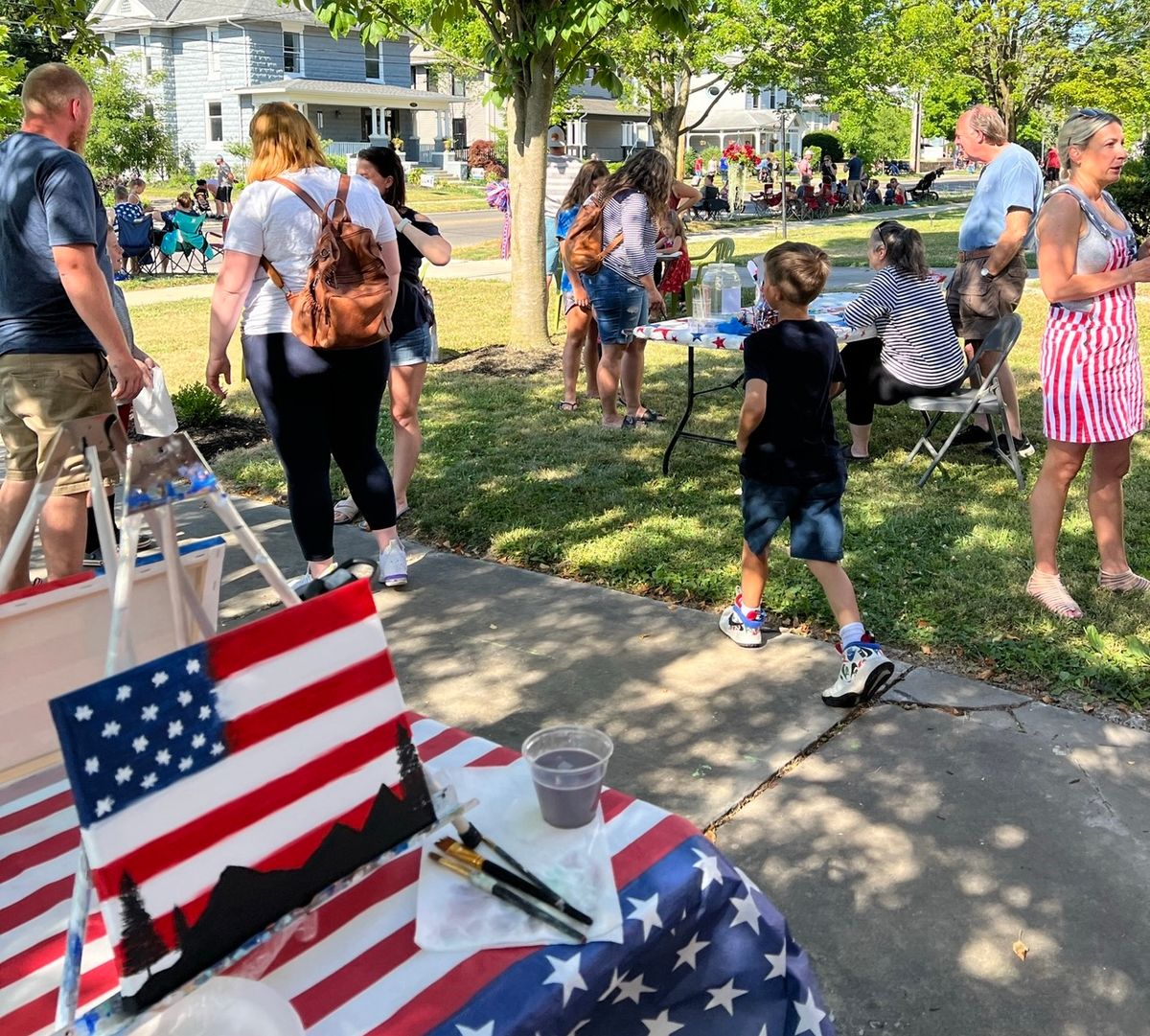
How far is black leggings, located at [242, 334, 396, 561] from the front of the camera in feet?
14.1

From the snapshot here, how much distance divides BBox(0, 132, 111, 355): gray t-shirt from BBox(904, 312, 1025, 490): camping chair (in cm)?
428

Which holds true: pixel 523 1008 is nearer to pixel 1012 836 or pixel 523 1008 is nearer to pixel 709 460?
pixel 1012 836

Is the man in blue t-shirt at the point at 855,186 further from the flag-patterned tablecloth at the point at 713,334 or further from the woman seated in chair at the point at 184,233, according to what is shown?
the flag-patterned tablecloth at the point at 713,334

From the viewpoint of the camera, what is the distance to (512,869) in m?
1.75

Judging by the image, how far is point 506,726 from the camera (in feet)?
12.5

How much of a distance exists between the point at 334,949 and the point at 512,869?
283 millimetres

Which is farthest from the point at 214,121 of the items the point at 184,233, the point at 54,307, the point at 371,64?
the point at 54,307

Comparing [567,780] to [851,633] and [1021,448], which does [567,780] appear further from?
[1021,448]

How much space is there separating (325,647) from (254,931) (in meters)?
0.40

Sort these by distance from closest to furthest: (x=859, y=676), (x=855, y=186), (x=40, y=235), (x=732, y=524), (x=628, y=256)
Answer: (x=859, y=676) < (x=40, y=235) < (x=732, y=524) < (x=628, y=256) < (x=855, y=186)

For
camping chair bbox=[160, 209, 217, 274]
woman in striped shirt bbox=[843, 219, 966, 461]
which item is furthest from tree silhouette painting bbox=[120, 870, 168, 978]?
camping chair bbox=[160, 209, 217, 274]

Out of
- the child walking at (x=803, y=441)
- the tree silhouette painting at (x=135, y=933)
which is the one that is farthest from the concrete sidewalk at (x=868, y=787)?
the tree silhouette painting at (x=135, y=933)

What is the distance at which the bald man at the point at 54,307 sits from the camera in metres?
3.88

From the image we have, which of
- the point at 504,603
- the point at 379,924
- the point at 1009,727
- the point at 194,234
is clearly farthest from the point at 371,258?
→ the point at 194,234
